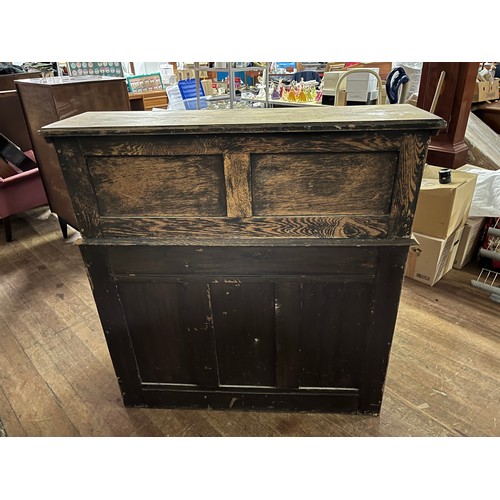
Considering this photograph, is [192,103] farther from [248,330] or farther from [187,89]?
[248,330]

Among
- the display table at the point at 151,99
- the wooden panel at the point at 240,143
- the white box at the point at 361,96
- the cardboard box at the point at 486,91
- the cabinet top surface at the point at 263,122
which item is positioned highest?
the cabinet top surface at the point at 263,122

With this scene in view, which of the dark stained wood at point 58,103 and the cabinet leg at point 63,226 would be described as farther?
the cabinet leg at point 63,226

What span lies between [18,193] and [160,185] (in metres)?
2.72

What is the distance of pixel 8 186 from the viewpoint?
3.23 m

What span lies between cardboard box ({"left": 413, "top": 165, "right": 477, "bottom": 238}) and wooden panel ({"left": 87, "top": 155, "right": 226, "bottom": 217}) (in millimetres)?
1505

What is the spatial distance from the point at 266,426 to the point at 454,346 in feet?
3.59

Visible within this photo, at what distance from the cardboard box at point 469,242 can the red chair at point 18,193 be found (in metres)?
3.43

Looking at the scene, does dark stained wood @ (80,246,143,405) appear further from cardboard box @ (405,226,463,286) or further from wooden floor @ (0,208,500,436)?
cardboard box @ (405,226,463,286)

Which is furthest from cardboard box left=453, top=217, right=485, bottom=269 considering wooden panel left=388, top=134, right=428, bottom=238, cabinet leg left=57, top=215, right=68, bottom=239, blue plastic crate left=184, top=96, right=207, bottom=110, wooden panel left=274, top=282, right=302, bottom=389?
blue plastic crate left=184, top=96, right=207, bottom=110

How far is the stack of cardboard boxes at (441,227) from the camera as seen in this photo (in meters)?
2.27

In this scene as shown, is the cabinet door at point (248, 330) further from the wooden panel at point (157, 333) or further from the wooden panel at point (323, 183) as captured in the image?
the wooden panel at point (323, 183)

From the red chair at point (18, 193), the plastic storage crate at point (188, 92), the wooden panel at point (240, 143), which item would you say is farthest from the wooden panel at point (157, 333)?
the plastic storage crate at point (188, 92)

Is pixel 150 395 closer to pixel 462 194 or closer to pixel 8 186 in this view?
pixel 462 194

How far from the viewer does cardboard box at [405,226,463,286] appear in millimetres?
2387
